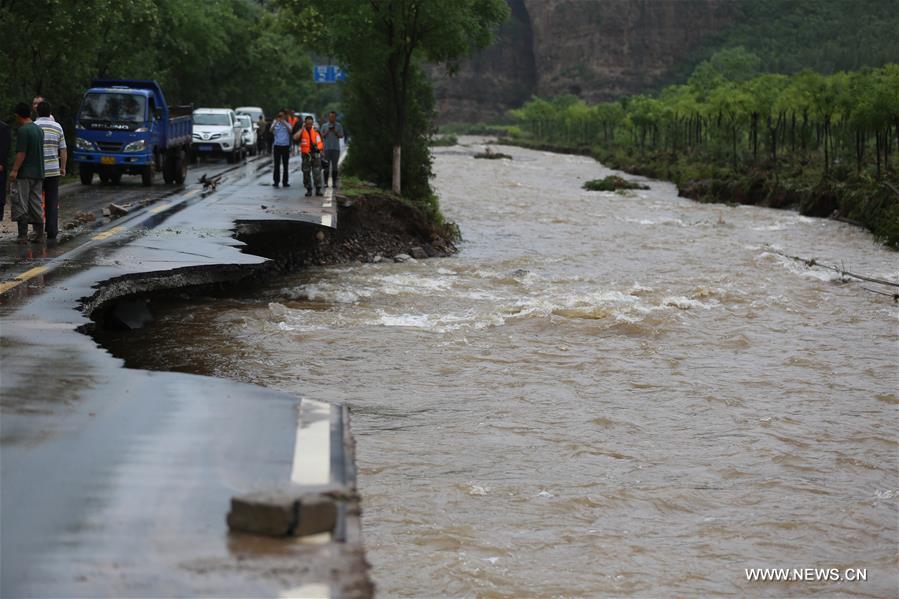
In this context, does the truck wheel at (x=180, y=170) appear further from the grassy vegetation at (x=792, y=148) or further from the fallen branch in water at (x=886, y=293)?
the grassy vegetation at (x=792, y=148)

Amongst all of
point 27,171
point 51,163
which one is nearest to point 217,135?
point 51,163

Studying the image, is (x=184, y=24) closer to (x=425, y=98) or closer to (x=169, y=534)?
(x=425, y=98)

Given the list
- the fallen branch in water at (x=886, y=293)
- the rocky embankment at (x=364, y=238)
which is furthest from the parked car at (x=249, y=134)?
the fallen branch in water at (x=886, y=293)

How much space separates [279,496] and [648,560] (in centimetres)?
413

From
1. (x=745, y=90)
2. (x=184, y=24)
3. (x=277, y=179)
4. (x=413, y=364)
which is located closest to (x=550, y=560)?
(x=413, y=364)

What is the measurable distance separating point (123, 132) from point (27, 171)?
40.9 feet

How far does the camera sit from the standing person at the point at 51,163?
52.9 feet

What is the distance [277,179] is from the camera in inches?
1117

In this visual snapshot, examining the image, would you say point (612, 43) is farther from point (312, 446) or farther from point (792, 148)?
point (312, 446)

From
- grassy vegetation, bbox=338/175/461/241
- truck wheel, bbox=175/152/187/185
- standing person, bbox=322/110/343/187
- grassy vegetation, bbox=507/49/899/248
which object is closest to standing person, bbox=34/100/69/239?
Answer: grassy vegetation, bbox=338/175/461/241

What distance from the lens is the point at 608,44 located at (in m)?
179

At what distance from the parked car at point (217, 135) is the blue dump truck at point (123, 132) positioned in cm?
1180

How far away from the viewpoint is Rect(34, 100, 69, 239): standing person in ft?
52.9

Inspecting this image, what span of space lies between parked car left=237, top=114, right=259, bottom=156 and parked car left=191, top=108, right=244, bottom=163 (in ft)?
8.47
